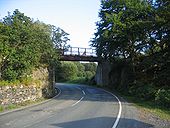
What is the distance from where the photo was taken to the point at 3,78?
27.0 m

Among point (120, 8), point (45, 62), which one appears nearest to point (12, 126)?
Result: point (45, 62)

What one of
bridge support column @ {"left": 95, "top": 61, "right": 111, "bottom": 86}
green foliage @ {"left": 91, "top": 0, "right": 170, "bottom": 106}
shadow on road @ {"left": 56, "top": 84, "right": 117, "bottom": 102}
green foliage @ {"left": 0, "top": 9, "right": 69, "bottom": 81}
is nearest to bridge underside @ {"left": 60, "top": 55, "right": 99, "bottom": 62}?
bridge support column @ {"left": 95, "top": 61, "right": 111, "bottom": 86}

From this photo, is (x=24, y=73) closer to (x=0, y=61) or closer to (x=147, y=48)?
(x=0, y=61)

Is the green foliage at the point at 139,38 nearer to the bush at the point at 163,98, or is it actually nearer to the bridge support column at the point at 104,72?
the bush at the point at 163,98

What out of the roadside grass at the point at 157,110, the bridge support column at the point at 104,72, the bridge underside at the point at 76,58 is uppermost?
the bridge underside at the point at 76,58

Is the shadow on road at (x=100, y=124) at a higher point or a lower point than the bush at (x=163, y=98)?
lower

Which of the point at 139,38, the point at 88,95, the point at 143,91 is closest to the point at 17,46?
the point at 88,95

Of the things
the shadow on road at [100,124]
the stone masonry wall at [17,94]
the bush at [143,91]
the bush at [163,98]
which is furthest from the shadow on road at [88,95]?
the shadow on road at [100,124]

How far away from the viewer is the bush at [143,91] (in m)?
30.9

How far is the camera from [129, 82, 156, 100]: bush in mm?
30894

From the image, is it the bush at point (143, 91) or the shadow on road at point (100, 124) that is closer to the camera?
the shadow on road at point (100, 124)

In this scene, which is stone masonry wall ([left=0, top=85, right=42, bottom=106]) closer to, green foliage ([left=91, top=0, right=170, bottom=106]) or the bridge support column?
green foliage ([left=91, top=0, right=170, bottom=106])

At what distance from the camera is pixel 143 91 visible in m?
33.0

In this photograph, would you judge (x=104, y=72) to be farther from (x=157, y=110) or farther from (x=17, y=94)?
(x=157, y=110)
